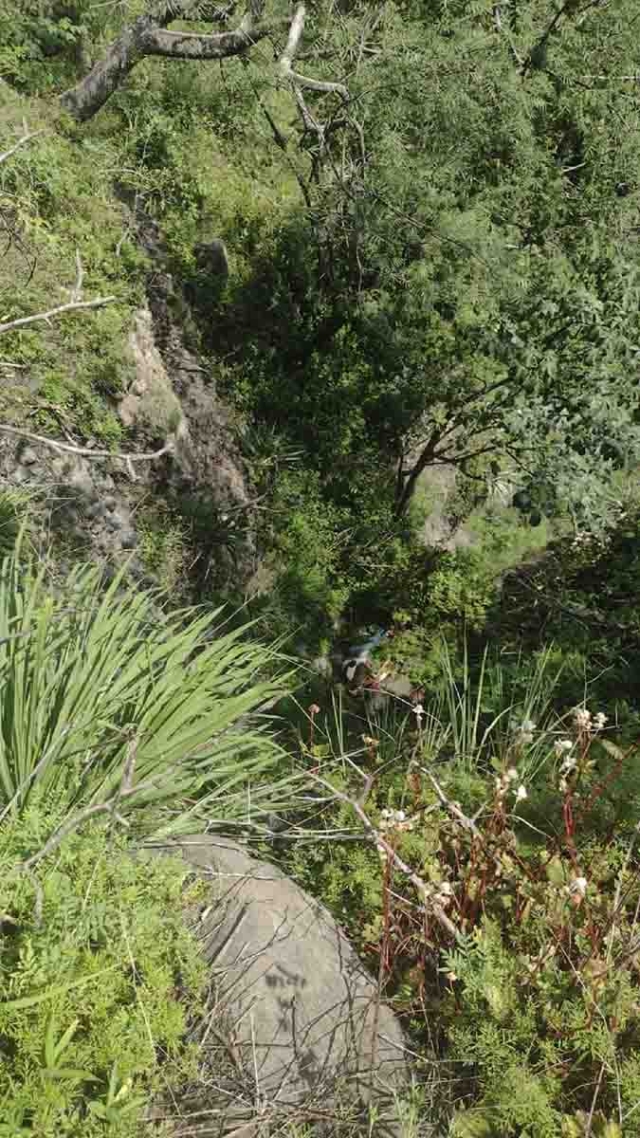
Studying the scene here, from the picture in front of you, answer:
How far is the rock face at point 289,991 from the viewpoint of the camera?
174 centimetres

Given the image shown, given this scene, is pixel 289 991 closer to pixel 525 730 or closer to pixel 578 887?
pixel 578 887

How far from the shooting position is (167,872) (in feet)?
5.79

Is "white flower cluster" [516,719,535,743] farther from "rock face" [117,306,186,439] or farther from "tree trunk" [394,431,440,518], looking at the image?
"tree trunk" [394,431,440,518]

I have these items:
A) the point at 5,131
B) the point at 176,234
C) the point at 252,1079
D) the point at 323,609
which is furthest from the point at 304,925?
the point at 176,234

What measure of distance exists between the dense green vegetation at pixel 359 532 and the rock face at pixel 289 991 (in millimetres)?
104

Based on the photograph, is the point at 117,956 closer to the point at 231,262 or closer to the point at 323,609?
the point at 323,609

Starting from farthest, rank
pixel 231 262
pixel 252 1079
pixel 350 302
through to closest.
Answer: pixel 231 262 → pixel 350 302 → pixel 252 1079

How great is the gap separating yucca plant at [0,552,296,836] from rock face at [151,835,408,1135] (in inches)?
6.6

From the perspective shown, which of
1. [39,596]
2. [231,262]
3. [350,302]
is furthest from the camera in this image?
[231,262]

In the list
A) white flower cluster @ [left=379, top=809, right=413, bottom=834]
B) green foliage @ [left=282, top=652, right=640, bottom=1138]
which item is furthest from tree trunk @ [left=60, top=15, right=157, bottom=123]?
white flower cluster @ [left=379, top=809, right=413, bottom=834]

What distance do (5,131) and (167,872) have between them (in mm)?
4584

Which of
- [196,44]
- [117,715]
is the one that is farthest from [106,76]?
[117,715]

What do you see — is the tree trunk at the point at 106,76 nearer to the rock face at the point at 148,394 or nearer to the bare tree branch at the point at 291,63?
the bare tree branch at the point at 291,63

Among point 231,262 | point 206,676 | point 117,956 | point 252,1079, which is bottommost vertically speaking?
point 252,1079
